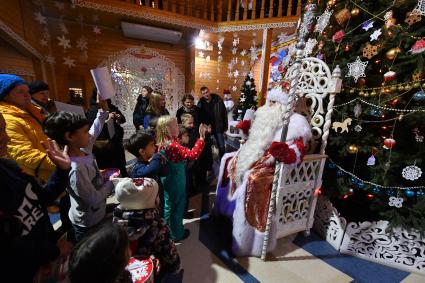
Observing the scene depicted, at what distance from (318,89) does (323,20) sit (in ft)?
3.65

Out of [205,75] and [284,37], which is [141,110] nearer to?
[205,75]

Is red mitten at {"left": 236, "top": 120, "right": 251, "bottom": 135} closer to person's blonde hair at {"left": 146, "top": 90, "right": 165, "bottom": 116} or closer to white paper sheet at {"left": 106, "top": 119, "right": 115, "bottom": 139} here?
person's blonde hair at {"left": 146, "top": 90, "right": 165, "bottom": 116}

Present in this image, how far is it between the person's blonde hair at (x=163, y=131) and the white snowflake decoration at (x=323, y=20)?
87.7 inches

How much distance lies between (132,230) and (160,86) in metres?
6.28

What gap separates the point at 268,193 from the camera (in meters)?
2.16

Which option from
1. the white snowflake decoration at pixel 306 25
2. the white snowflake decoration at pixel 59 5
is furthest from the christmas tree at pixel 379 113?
the white snowflake decoration at pixel 59 5

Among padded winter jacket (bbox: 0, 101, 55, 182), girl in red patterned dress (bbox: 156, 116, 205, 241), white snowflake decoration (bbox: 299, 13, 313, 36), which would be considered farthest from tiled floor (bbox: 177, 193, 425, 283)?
white snowflake decoration (bbox: 299, 13, 313, 36)

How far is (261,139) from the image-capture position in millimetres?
2344

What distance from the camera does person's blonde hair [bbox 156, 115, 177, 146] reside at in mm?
2031

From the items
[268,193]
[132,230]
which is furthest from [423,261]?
[132,230]

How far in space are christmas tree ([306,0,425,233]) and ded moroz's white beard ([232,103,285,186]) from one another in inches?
24.1

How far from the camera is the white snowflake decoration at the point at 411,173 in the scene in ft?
6.21

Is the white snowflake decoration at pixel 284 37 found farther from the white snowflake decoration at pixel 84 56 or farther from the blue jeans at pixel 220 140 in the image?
the white snowflake decoration at pixel 84 56

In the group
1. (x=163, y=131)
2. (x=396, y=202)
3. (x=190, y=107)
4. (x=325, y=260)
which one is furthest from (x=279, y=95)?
(x=325, y=260)
